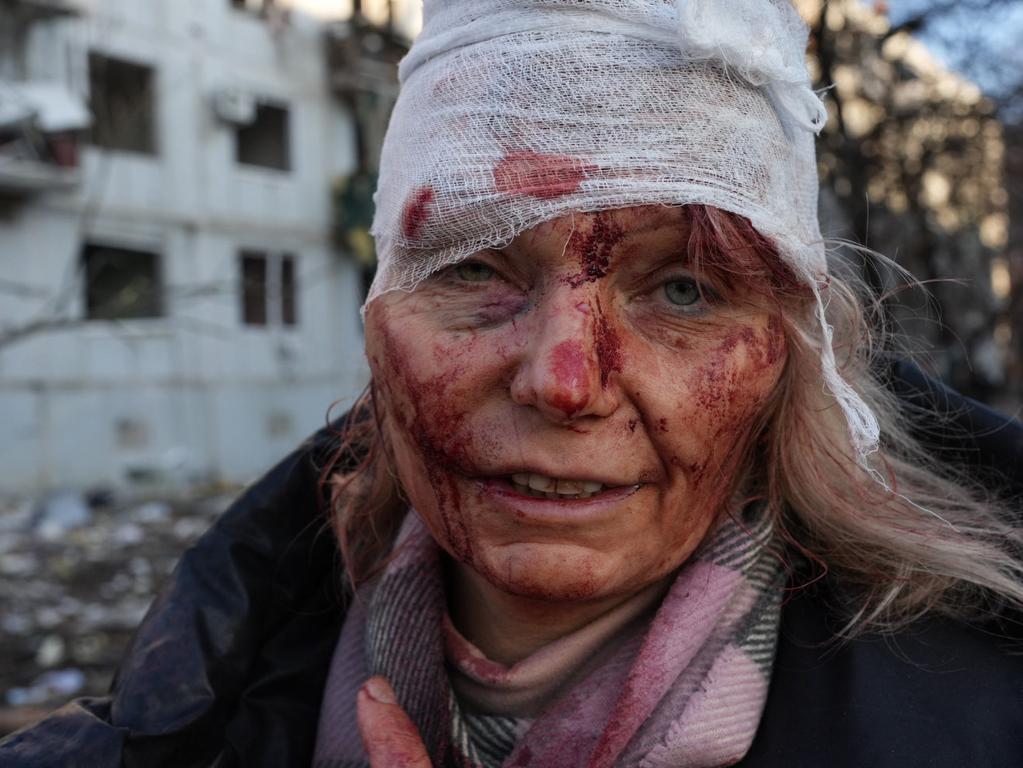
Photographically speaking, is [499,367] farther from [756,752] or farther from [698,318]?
[756,752]

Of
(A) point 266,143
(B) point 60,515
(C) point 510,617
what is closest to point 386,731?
(C) point 510,617

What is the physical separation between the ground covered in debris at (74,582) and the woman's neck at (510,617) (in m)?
2.36

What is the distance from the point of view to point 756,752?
1.41 meters

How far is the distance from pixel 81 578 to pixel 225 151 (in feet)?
31.5

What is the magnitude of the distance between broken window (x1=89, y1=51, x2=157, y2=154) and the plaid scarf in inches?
523

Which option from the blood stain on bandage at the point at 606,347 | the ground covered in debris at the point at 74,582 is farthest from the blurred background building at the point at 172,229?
the blood stain on bandage at the point at 606,347

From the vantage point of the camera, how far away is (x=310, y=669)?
1.83 metres

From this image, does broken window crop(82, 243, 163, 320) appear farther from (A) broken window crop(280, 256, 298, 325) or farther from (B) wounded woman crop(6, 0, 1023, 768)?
(B) wounded woman crop(6, 0, 1023, 768)

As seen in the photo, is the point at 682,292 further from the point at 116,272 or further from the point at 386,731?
the point at 116,272

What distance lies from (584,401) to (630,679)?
0.42 meters

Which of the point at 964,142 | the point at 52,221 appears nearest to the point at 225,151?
the point at 52,221

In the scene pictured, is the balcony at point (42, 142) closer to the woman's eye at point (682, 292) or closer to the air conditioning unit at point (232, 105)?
the air conditioning unit at point (232, 105)

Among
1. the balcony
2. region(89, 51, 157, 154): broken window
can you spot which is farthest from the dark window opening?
the balcony

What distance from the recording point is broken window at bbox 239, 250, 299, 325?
16.1 m
